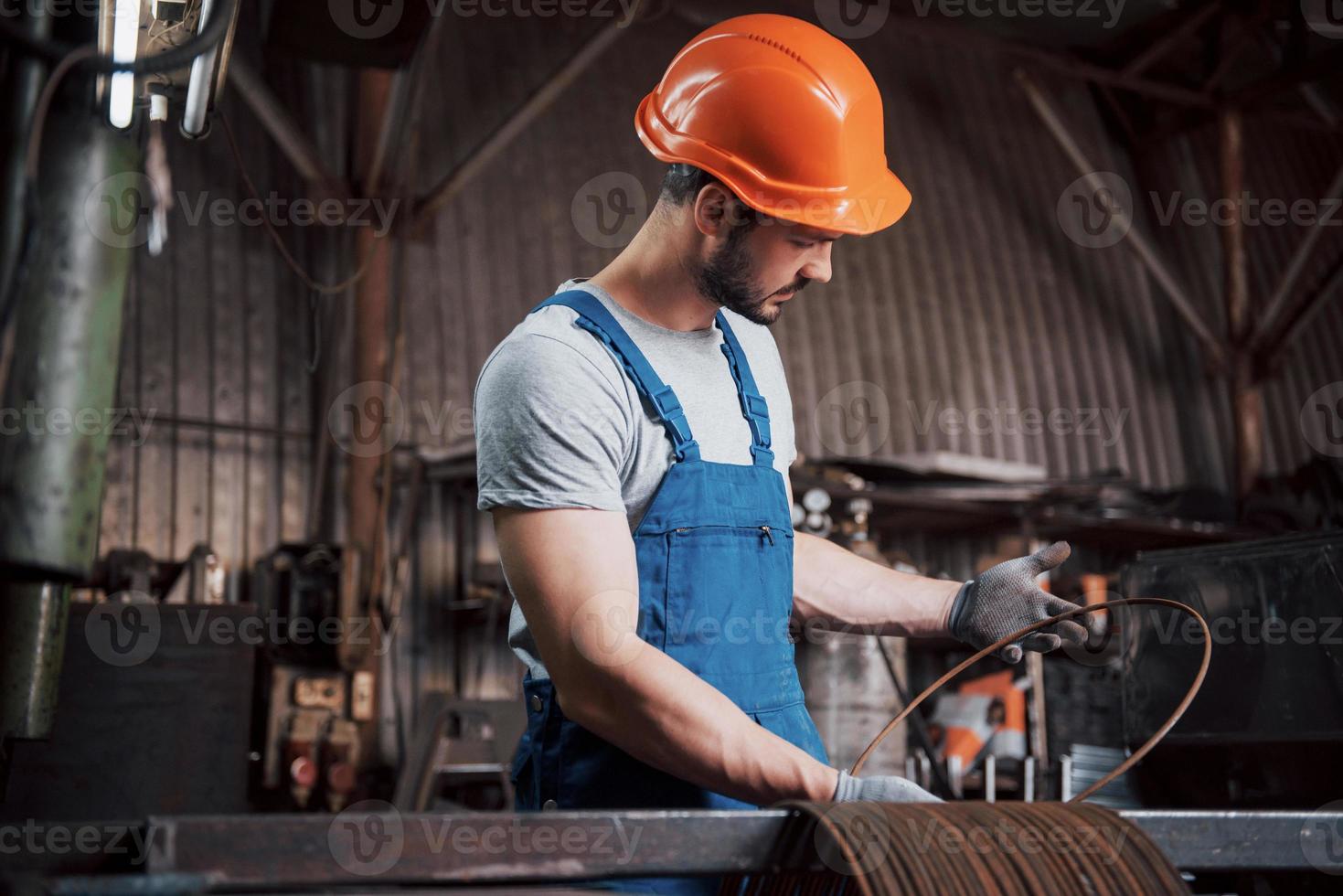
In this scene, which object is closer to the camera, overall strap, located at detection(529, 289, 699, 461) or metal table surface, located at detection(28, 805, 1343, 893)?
metal table surface, located at detection(28, 805, 1343, 893)

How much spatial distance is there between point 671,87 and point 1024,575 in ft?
3.37

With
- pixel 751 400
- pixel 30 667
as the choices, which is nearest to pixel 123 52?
pixel 751 400

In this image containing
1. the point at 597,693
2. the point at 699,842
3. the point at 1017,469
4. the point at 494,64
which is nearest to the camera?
the point at 699,842

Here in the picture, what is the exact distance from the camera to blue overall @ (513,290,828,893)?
187 cm

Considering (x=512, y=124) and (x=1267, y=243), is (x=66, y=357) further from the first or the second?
(x=1267, y=243)

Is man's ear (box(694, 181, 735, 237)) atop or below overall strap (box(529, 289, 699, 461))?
atop

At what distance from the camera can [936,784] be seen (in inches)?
227

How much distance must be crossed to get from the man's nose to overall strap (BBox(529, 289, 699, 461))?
0.35m

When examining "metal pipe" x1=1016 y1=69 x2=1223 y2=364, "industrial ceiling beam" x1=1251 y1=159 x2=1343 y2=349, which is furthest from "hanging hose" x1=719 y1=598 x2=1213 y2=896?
"industrial ceiling beam" x1=1251 y1=159 x2=1343 y2=349

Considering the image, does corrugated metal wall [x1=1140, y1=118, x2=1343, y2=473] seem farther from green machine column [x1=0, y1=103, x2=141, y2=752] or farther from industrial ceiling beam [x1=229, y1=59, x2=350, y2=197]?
green machine column [x1=0, y1=103, x2=141, y2=752]

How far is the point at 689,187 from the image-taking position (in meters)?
2.18

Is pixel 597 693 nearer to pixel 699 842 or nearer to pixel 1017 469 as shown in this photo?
pixel 699 842

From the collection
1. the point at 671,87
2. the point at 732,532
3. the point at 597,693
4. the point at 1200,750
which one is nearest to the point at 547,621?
the point at 597,693

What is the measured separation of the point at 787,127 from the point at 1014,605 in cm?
86
